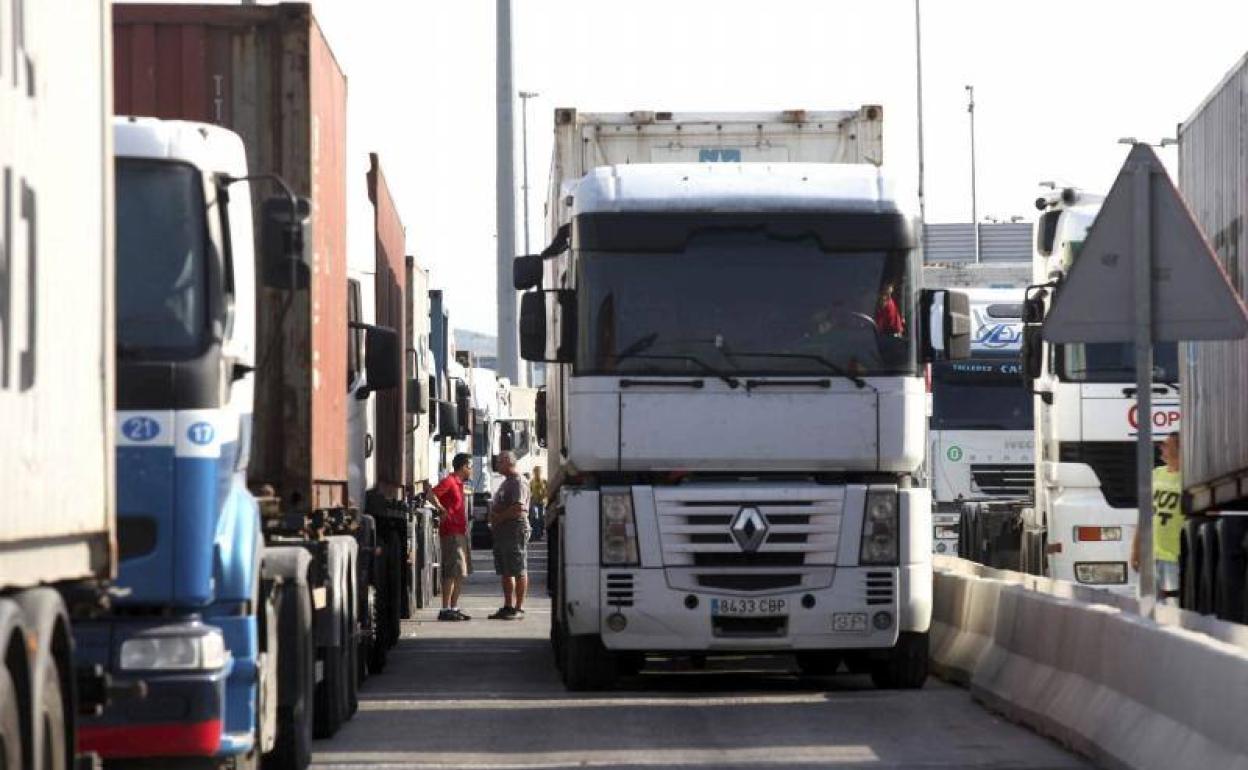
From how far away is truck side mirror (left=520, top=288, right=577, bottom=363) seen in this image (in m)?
17.4

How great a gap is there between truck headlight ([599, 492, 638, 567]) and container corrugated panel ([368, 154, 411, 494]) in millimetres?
3880

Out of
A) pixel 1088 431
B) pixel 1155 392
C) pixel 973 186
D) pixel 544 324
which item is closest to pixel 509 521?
pixel 1088 431

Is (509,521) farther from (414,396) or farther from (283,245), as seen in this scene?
(283,245)

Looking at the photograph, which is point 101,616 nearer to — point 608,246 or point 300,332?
point 300,332

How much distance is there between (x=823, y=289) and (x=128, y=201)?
6979mm

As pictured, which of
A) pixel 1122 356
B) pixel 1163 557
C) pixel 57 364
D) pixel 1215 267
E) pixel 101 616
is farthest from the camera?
pixel 1122 356

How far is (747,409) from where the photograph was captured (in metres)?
17.2

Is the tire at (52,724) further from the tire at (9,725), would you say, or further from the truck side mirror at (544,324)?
the truck side mirror at (544,324)

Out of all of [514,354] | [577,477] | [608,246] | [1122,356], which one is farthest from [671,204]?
[514,354]

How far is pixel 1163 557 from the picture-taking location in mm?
22781

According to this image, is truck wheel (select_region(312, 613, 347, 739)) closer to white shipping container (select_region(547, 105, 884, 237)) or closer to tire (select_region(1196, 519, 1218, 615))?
white shipping container (select_region(547, 105, 884, 237))

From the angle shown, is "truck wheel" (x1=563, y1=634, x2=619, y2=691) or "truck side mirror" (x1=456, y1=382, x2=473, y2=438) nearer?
"truck wheel" (x1=563, y1=634, x2=619, y2=691)

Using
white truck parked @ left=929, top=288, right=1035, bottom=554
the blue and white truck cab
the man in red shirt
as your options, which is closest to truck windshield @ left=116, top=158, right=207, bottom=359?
the blue and white truck cab

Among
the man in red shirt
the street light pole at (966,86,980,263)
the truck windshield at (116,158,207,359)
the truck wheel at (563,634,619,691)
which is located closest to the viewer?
the truck windshield at (116,158,207,359)
